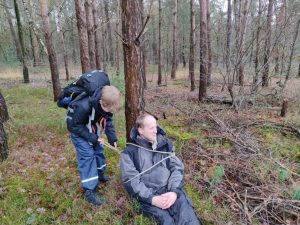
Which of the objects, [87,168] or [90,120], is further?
[87,168]

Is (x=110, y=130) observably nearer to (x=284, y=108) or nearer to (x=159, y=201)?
(x=159, y=201)

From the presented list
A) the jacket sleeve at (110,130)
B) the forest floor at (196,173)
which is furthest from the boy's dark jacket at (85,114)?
the forest floor at (196,173)

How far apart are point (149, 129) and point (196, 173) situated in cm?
A: 167

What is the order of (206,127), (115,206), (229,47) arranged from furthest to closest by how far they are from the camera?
(229,47), (206,127), (115,206)

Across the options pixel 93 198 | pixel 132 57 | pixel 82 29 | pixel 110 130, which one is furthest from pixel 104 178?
pixel 82 29

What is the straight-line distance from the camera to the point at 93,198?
3711 mm

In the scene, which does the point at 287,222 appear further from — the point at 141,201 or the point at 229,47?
the point at 229,47

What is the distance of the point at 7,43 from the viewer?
35.4m

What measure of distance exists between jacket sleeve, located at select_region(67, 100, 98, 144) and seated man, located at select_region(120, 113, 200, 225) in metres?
0.54

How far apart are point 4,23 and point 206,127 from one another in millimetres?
37870

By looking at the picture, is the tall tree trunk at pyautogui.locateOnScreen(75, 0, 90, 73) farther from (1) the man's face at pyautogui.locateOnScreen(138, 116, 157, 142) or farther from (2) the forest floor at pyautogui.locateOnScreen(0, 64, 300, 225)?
(1) the man's face at pyautogui.locateOnScreen(138, 116, 157, 142)

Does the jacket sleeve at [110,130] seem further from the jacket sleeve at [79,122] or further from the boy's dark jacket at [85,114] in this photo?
the jacket sleeve at [79,122]

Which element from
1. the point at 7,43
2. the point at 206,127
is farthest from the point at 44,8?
the point at 7,43

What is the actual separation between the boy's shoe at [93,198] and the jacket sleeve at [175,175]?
3.35 feet
